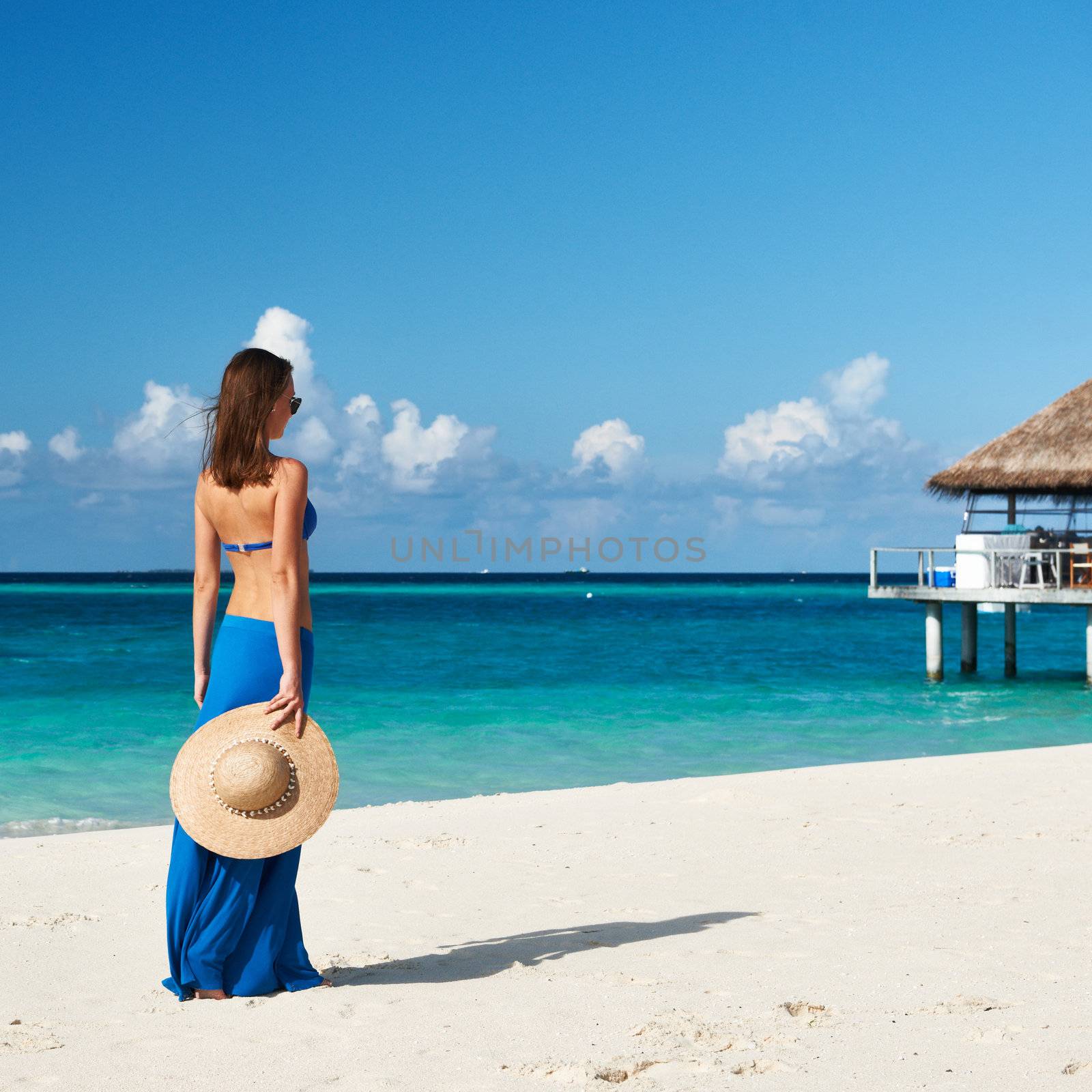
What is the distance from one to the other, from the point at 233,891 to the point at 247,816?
0.84 feet

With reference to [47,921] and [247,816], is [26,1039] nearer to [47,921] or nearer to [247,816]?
[247,816]

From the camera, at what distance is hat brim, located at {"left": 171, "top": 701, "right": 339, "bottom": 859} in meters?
3.67

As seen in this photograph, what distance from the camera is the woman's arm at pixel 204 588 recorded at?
3877 mm

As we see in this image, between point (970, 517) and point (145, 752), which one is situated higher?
point (970, 517)

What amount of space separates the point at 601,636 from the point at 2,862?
1351 inches

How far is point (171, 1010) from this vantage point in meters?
3.78

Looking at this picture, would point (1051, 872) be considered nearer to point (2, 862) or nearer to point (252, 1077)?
point (252, 1077)

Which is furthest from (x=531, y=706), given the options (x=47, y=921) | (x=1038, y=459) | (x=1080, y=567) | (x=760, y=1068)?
(x=760, y=1068)

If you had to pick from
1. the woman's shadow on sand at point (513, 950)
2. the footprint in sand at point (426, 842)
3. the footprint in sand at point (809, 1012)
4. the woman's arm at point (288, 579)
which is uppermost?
the woman's arm at point (288, 579)

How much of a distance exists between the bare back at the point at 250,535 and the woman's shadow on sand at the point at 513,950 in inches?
53.4

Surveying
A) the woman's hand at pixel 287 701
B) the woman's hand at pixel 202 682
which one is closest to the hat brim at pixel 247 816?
the woman's hand at pixel 287 701

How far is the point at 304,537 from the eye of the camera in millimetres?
3773

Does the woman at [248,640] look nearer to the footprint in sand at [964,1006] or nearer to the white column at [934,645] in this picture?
the footprint in sand at [964,1006]

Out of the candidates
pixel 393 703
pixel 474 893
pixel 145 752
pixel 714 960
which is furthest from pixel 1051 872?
pixel 393 703
